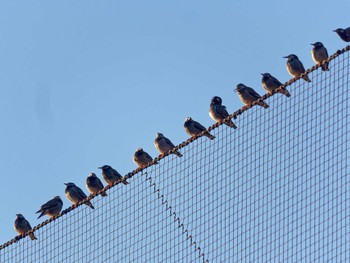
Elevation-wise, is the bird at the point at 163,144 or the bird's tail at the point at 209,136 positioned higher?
the bird at the point at 163,144

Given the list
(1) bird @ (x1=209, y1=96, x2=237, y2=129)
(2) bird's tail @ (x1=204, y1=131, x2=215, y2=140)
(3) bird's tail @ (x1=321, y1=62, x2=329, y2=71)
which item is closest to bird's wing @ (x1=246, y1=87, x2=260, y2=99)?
(1) bird @ (x1=209, y1=96, x2=237, y2=129)

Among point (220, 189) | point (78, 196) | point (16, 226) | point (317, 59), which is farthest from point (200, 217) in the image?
point (16, 226)

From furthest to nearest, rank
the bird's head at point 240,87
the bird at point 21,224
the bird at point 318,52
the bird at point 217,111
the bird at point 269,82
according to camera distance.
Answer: the bird at point 21,224, the bird at point 217,111, the bird's head at point 240,87, the bird at point 269,82, the bird at point 318,52

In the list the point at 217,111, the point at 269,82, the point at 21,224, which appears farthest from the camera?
the point at 21,224

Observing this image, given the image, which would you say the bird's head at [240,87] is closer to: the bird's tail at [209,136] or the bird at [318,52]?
the bird at [318,52]

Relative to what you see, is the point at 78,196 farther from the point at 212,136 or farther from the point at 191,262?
the point at 191,262

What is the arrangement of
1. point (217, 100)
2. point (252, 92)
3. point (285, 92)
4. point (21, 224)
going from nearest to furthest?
1. point (285, 92)
2. point (252, 92)
3. point (217, 100)
4. point (21, 224)

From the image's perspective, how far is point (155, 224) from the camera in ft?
40.5

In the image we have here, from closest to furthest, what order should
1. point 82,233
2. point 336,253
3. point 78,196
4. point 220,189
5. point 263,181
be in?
1. point 336,253
2. point 263,181
3. point 220,189
4. point 82,233
5. point 78,196

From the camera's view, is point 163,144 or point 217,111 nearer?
point 217,111

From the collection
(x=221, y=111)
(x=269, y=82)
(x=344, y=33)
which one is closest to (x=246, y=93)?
(x=269, y=82)

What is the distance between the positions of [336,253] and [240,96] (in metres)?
7.98

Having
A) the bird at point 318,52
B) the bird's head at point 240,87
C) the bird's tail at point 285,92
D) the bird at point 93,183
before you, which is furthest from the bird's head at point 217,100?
the bird's tail at point 285,92

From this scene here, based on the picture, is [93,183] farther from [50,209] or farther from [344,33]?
[344,33]
